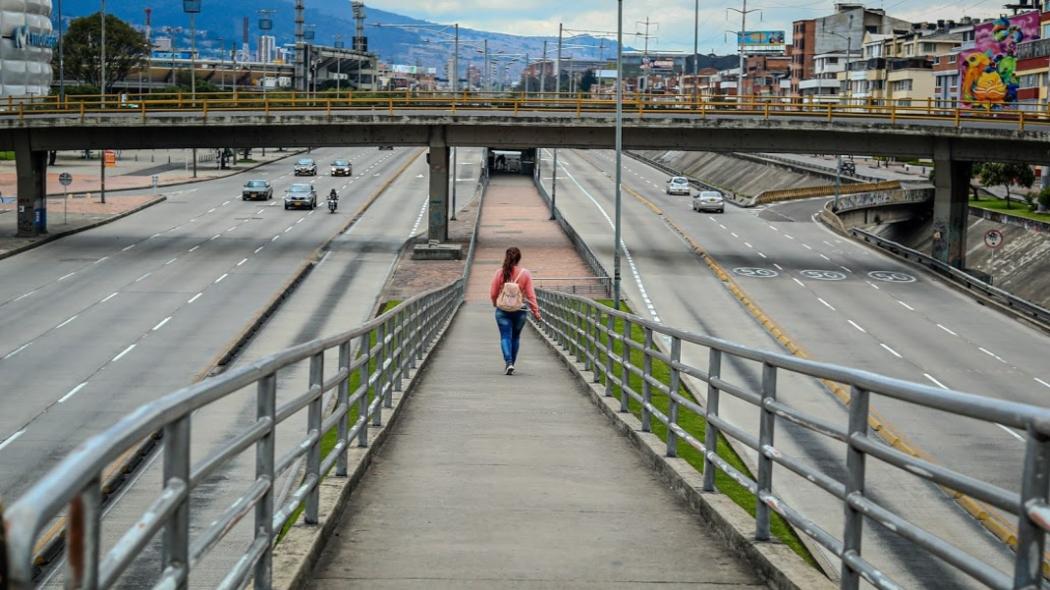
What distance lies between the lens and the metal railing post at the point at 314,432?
27.1 ft

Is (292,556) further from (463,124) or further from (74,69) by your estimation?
(74,69)

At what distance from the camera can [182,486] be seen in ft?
15.6

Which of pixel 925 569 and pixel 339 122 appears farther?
pixel 339 122

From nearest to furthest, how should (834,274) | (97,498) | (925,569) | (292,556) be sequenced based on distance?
(97,498), (292,556), (925,569), (834,274)

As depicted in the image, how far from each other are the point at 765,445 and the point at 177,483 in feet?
13.8

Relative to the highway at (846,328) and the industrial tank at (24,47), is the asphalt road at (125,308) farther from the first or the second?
the industrial tank at (24,47)

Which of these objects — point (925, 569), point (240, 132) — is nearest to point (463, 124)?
point (240, 132)

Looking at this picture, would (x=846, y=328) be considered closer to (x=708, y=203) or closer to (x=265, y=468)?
(x=265, y=468)

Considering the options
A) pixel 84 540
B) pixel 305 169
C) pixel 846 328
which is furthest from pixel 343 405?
pixel 305 169

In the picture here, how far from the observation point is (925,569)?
40.3 ft

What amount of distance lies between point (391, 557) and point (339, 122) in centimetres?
5875

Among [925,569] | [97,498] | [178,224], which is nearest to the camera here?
[97,498]

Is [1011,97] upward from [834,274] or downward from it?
upward

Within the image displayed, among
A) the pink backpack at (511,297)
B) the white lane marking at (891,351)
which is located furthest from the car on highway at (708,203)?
the pink backpack at (511,297)
